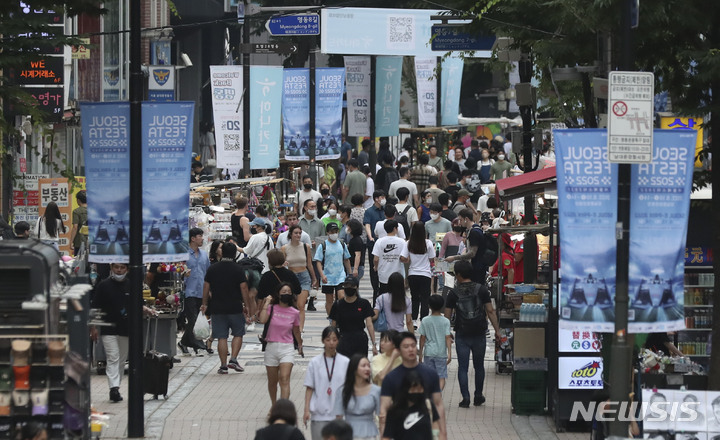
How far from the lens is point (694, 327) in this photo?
1383 cm

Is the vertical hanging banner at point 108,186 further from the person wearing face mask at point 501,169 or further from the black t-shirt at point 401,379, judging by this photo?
the person wearing face mask at point 501,169

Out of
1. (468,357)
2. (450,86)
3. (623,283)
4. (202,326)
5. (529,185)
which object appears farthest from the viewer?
(450,86)

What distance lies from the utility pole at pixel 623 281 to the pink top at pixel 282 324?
431 cm

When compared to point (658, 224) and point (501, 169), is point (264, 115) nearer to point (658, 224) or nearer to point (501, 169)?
point (501, 169)

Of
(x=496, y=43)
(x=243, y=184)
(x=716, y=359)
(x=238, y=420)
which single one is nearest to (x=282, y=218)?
(x=243, y=184)

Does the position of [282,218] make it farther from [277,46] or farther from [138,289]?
[138,289]

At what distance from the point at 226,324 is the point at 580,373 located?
16.8 feet

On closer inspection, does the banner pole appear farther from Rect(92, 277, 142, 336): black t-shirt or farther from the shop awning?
Rect(92, 277, 142, 336): black t-shirt

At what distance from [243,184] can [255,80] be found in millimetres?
2427

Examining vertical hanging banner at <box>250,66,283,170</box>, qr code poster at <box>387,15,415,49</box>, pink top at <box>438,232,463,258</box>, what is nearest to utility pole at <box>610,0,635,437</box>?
pink top at <box>438,232,463,258</box>

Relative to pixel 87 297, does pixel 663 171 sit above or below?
above

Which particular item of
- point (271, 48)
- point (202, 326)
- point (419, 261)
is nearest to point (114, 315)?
point (202, 326)

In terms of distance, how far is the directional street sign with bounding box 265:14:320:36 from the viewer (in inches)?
1025

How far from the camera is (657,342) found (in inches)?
523
